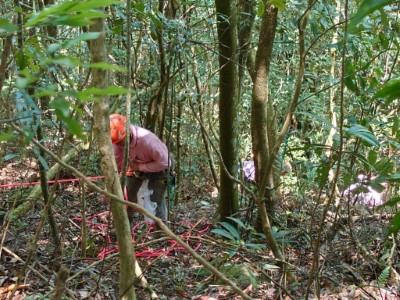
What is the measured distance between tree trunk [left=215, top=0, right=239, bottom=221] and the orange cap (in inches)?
36.9

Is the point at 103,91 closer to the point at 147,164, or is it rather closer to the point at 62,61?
the point at 62,61

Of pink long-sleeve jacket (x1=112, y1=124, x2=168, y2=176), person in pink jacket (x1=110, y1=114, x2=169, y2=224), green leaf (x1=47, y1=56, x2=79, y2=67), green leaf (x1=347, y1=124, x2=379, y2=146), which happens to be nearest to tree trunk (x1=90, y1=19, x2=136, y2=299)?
green leaf (x1=347, y1=124, x2=379, y2=146)

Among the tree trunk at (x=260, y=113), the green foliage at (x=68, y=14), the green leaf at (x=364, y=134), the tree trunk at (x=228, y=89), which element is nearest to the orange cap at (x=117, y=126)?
the tree trunk at (x=228, y=89)

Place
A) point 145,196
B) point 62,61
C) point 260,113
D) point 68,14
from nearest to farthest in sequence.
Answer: point 62,61 → point 68,14 → point 260,113 → point 145,196

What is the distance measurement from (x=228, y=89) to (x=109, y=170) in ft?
8.79

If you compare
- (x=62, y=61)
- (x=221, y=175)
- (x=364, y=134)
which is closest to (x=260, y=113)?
(x=221, y=175)

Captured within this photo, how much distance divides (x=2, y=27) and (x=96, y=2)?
0.74 feet

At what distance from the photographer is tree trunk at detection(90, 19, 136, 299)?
242 cm

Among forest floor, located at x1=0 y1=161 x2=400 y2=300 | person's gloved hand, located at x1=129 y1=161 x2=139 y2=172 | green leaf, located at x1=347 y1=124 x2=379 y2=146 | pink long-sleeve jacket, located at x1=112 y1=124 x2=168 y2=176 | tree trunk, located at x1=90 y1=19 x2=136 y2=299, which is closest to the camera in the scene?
tree trunk, located at x1=90 y1=19 x2=136 y2=299

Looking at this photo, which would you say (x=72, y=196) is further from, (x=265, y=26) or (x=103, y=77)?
(x=103, y=77)

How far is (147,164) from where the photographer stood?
5812 millimetres

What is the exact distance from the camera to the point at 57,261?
141 inches

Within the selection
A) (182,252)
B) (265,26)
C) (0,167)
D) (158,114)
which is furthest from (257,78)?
(0,167)

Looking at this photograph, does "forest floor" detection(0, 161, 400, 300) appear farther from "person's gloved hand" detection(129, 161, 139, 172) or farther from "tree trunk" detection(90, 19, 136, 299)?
"person's gloved hand" detection(129, 161, 139, 172)
